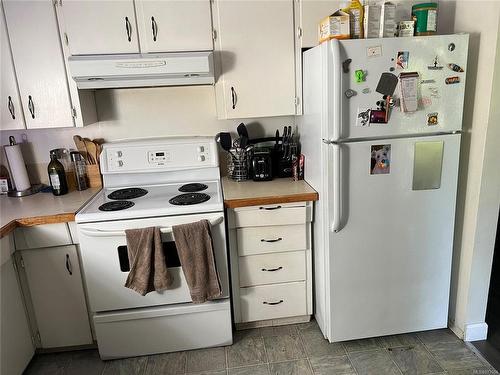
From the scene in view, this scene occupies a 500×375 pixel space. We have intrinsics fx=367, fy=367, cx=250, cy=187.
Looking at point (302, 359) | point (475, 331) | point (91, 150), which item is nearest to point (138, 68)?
point (91, 150)

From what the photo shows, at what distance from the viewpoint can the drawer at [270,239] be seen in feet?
6.89

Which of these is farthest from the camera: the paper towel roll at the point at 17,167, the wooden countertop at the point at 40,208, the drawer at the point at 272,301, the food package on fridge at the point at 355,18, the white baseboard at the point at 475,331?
the paper towel roll at the point at 17,167

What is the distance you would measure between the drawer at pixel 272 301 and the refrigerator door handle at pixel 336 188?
0.55m

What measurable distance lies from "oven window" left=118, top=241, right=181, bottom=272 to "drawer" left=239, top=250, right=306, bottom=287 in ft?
1.27

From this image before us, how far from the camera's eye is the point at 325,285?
6.72 feet

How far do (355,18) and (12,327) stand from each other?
2.32 metres

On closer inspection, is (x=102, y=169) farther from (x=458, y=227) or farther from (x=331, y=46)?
(x=458, y=227)

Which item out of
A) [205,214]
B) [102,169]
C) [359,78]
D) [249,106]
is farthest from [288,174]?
[102,169]

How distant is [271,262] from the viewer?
2178 mm

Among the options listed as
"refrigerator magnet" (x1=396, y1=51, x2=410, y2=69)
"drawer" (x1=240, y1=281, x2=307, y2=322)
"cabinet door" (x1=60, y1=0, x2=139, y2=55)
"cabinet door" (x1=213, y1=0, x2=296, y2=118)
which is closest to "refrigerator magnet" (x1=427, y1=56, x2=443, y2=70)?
"refrigerator magnet" (x1=396, y1=51, x2=410, y2=69)

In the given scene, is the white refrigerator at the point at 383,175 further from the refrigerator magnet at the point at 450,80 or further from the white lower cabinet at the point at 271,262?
the white lower cabinet at the point at 271,262

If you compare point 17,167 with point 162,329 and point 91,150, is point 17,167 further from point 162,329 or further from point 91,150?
point 162,329

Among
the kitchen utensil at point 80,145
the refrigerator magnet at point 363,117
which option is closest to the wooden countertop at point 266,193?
the refrigerator magnet at point 363,117

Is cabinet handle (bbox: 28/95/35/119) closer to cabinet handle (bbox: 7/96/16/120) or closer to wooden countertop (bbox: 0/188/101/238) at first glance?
cabinet handle (bbox: 7/96/16/120)
